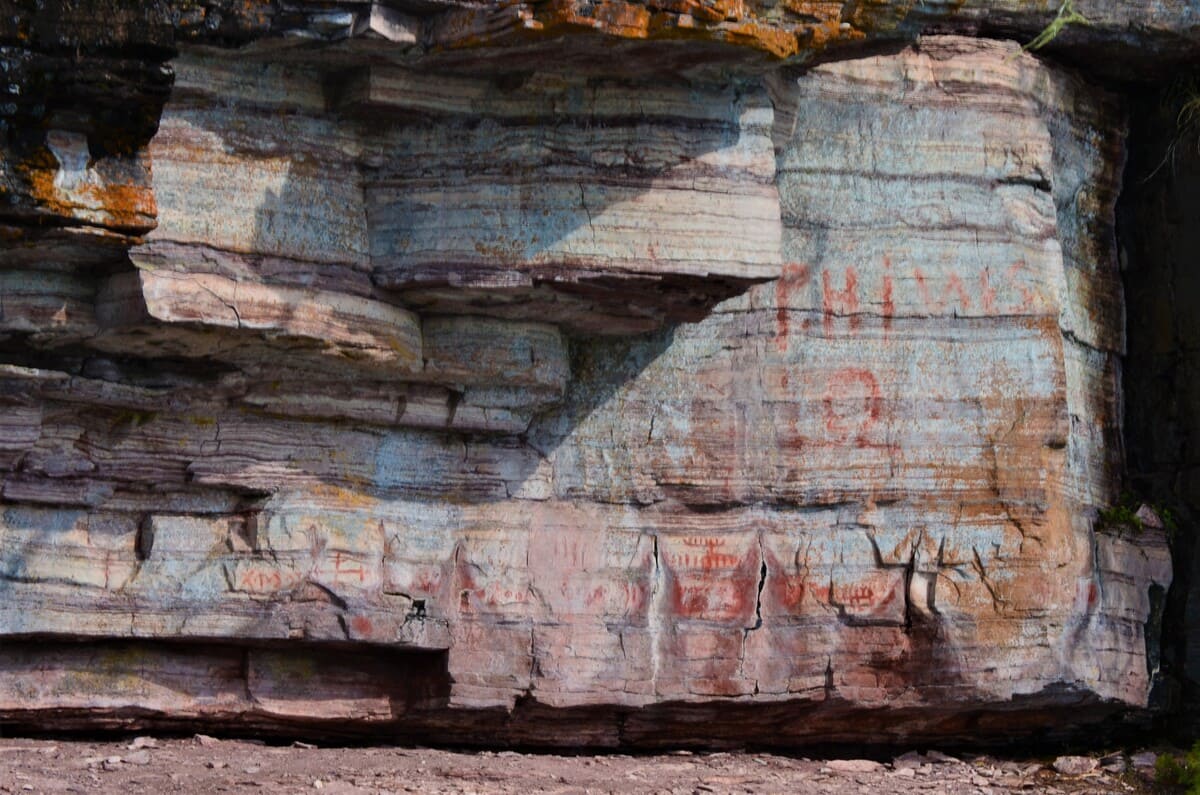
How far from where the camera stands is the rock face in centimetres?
713

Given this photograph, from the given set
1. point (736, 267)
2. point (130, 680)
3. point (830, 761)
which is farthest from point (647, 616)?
point (130, 680)

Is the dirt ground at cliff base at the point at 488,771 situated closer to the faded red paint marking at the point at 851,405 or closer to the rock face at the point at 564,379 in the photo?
the rock face at the point at 564,379

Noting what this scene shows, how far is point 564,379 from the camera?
810 cm

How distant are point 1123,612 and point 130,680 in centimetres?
511

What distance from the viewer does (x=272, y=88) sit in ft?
24.0

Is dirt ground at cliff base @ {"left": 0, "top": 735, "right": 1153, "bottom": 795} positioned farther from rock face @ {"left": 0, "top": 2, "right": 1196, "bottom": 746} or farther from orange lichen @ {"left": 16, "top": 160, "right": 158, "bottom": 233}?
orange lichen @ {"left": 16, "top": 160, "right": 158, "bottom": 233}

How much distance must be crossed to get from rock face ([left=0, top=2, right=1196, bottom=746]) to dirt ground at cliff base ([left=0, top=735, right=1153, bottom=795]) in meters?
0.22

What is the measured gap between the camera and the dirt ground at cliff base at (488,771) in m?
7.16

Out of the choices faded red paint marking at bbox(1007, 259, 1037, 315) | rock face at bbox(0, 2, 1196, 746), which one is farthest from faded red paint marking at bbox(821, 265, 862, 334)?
faded red paint marking at bbox(1007, 259, 1037, 315)

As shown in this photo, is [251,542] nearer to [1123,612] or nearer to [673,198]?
[673,198]

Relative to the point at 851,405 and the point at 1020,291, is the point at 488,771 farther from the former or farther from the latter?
the point at 1020,291

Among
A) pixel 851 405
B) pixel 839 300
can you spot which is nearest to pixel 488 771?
pixel 851 405

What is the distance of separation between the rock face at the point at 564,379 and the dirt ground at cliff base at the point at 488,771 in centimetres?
22

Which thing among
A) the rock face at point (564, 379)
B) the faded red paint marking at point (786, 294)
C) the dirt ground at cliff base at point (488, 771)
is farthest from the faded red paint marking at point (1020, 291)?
the dirt ground at cliff base at point (488, 771)
